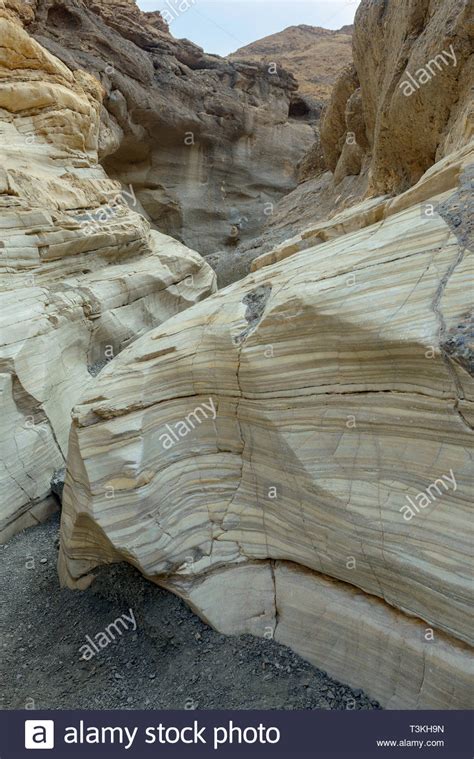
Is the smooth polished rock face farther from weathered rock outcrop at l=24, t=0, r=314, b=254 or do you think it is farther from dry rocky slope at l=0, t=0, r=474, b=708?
weathered rock outcrop at l=24, t=0, r=314, b=254

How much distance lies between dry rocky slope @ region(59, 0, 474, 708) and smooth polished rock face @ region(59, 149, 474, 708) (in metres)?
0.01

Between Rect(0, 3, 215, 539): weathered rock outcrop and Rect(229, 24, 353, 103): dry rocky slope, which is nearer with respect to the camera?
Rect(0, 3, 215, 539): weathered rock outcrop

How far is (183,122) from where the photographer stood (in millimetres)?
20281

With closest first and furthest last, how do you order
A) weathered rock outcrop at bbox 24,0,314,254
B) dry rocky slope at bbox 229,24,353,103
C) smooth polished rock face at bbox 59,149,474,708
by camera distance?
smooth polished rock face at bbox 59,149,474,708
weathered rock outcrop at bbox 24,0,314,254
dry rocky slope at bbox 229,24,353,103

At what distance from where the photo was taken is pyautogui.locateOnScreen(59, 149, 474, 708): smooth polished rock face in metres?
3.14

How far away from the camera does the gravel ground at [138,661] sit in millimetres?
3689

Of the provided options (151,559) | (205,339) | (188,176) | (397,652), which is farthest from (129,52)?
(397,652)

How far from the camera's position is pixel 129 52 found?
18891 millimetres

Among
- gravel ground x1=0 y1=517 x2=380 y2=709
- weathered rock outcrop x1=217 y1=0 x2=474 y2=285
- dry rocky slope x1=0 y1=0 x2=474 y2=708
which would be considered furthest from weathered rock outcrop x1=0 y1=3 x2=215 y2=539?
weathered rock outcrop x1=217 y1=0 x2=474 y2=285

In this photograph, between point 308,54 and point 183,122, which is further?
point 308,54

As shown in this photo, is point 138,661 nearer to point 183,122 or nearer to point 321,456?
point 321,456

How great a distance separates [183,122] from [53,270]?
14.2 meters

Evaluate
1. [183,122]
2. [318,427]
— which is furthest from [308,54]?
[318,427]

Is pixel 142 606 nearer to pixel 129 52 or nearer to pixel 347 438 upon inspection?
pixel 347 438
